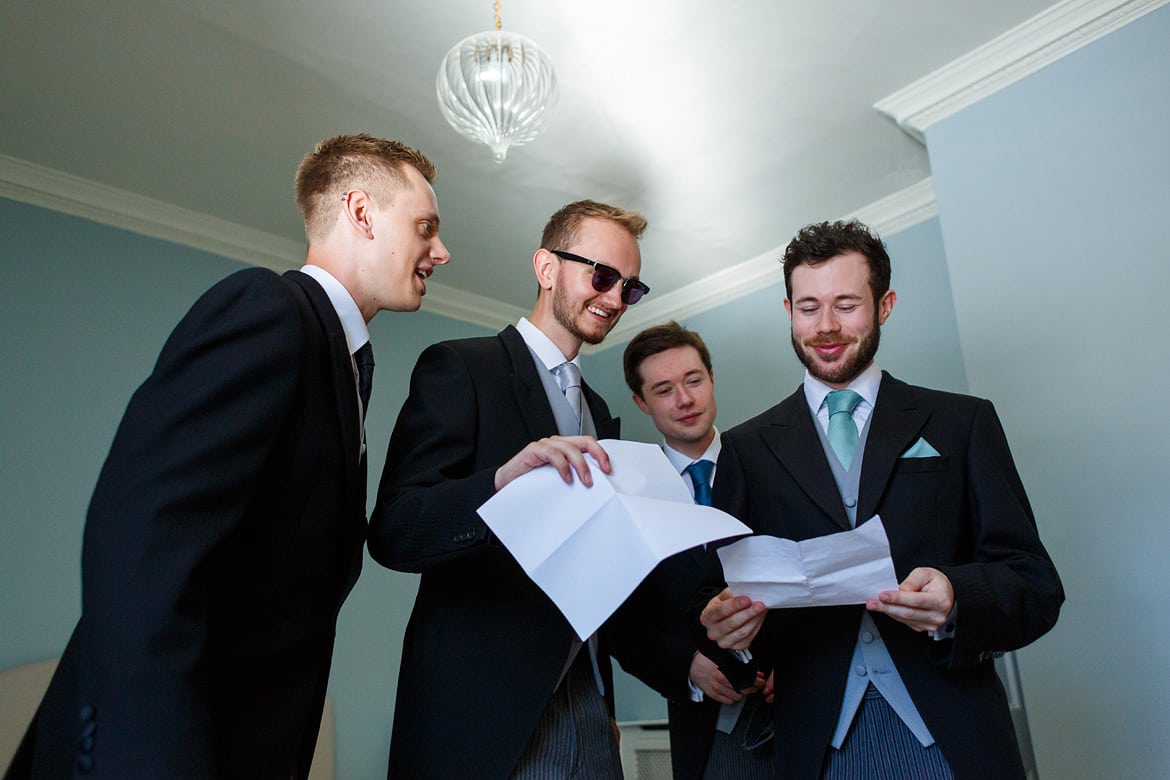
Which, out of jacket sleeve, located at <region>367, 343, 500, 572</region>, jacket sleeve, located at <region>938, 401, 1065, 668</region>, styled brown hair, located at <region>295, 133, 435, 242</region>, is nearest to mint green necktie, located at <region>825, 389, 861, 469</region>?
jacket sleeve, located at <region>938, 401, 1065, 668</region>

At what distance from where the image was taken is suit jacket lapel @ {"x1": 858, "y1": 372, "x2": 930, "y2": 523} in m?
1.47

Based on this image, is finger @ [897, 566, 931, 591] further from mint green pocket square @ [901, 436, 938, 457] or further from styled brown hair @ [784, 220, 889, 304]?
styled brown hair @ [784, 220, 889, 304]

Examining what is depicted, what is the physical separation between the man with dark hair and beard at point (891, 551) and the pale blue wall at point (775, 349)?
2.64 meters

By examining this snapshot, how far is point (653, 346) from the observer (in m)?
3.14

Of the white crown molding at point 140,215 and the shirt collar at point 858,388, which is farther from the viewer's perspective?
the white crown molding at point 140,215

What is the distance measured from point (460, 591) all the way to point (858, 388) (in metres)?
0.92

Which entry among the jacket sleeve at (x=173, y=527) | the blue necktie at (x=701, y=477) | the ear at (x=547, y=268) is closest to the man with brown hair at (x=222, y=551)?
the jacket sleeve at (x=173, y=527)

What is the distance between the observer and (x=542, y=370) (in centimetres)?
176

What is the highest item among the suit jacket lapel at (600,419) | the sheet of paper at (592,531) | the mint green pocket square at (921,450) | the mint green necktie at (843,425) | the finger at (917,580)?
the suit jacket lapel at (600,419)

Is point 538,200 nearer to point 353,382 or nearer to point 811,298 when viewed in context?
point 811,298

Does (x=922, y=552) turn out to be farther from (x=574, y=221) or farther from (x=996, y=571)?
(x=574, y=221)

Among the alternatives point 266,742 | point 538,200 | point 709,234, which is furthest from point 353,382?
point 709,234

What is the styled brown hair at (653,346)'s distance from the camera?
3.13 m

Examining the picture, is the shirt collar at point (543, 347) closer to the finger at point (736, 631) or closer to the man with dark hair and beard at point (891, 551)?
the man with dark hair and beard at point (891, 551)
